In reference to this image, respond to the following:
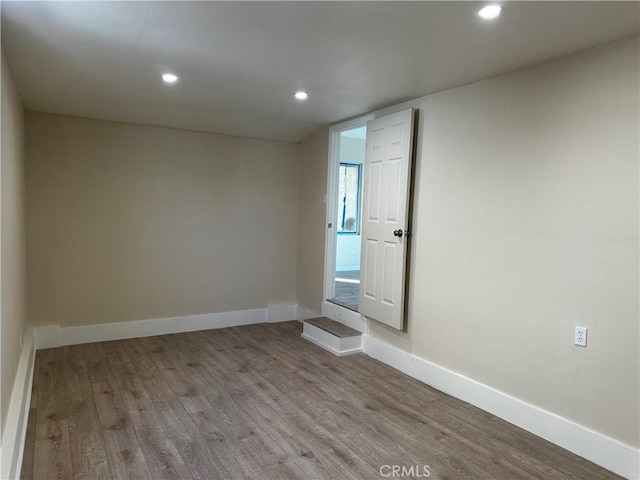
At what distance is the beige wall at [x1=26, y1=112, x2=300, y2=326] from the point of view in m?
4.03

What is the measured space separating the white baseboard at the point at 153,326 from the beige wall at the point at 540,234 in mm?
2232

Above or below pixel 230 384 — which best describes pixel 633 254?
above

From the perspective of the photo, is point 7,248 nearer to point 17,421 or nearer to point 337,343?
point 17,421

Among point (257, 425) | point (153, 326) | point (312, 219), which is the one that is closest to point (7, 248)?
point (257, 425)

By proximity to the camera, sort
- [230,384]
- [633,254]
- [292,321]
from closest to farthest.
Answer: [633,254] < [230,384] < [292,321]

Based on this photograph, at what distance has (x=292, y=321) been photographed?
5.25 meters

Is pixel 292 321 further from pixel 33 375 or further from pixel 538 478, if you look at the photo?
pixel 538 478

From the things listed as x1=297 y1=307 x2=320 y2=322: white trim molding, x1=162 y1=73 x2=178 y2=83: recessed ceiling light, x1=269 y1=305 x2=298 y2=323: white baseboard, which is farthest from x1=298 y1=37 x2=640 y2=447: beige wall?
x1=269 y1=305 x2=298 y2=323: white baseboard

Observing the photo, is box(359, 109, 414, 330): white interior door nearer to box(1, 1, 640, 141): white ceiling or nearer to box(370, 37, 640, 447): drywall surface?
box(370, 37, 640, 447): drywall surface

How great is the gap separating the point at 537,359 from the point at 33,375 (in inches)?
147

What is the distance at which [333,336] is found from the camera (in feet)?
13.4

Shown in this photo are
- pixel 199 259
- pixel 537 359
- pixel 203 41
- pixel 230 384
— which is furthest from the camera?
pixel 199 259

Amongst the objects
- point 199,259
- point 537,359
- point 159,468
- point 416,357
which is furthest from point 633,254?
point 199,259

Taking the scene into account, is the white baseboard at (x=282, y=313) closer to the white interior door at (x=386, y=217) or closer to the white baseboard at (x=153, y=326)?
the white baseboard at (x=153, y=326)
